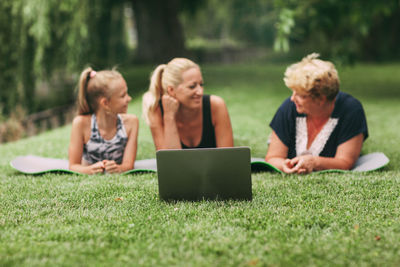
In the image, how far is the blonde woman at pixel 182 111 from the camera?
4.16 meters

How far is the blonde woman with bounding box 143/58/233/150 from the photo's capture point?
4156 mm

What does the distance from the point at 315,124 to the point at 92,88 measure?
2.11 m

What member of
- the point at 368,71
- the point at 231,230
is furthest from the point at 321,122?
the point at 368,71

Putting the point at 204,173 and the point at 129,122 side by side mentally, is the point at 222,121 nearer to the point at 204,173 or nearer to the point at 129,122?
the point at 129,122

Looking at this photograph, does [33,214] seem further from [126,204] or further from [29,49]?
[29,49]

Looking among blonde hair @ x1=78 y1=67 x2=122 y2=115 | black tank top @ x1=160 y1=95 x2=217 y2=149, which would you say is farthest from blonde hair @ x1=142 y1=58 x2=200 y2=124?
blonde hair @ x1=78 y1=67 x2=122 y2=115

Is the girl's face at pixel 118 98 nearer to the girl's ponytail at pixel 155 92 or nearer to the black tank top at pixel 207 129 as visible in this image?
the girl's ponytail at pixel 155 92

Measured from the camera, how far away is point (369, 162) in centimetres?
436

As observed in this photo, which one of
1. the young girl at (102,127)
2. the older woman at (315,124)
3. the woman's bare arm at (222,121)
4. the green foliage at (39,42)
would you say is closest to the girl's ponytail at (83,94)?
the young girl at (102,127)

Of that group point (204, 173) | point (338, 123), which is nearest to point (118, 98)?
point (204, 173)

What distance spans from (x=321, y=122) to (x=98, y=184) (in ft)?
6.84

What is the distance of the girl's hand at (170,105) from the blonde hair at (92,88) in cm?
50

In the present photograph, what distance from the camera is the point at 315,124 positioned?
4.29m

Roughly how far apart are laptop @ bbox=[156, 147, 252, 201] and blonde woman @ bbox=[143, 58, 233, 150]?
1128mm
